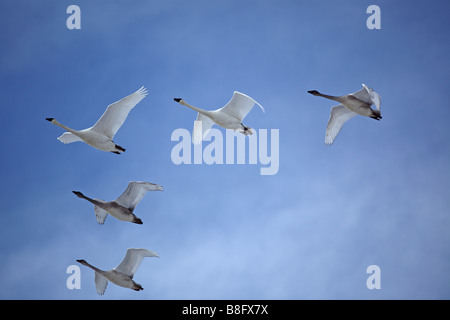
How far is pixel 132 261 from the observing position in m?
25.6

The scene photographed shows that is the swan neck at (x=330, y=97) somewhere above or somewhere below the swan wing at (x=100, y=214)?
above

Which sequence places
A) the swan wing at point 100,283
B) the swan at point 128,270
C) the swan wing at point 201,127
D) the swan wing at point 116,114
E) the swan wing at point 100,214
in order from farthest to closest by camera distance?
the swan wing at point 201,127 → the swan wing at point 100,214 → the swan wing at point 100,283 → the swan at point 128,270 → the swan wing at point 116,114

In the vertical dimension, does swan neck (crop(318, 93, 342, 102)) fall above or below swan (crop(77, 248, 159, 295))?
above

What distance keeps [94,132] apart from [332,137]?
966cm

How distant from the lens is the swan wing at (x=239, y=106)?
2489 cm

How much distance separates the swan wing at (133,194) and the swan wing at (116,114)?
2.15m

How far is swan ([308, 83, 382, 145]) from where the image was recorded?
23.3 metres

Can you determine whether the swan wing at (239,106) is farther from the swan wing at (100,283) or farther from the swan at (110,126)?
the swan wing at (100,283)

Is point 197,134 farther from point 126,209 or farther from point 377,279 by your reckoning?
point 377,279

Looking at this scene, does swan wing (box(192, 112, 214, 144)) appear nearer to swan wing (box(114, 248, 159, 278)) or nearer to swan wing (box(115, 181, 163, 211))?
swan wing (box(115, 181, 163, 211))

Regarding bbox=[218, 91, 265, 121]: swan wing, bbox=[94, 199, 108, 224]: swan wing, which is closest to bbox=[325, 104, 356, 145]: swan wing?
bbox=[218, 91, 265, 121]: swan wing

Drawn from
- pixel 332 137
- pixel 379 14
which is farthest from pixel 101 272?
pixel 379 14

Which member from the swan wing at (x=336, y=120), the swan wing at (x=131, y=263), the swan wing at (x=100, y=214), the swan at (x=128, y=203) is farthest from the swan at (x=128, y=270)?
the swan wing at (x=336, y=120)

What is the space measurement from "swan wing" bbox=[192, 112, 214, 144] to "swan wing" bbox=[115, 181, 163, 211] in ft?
11.7
